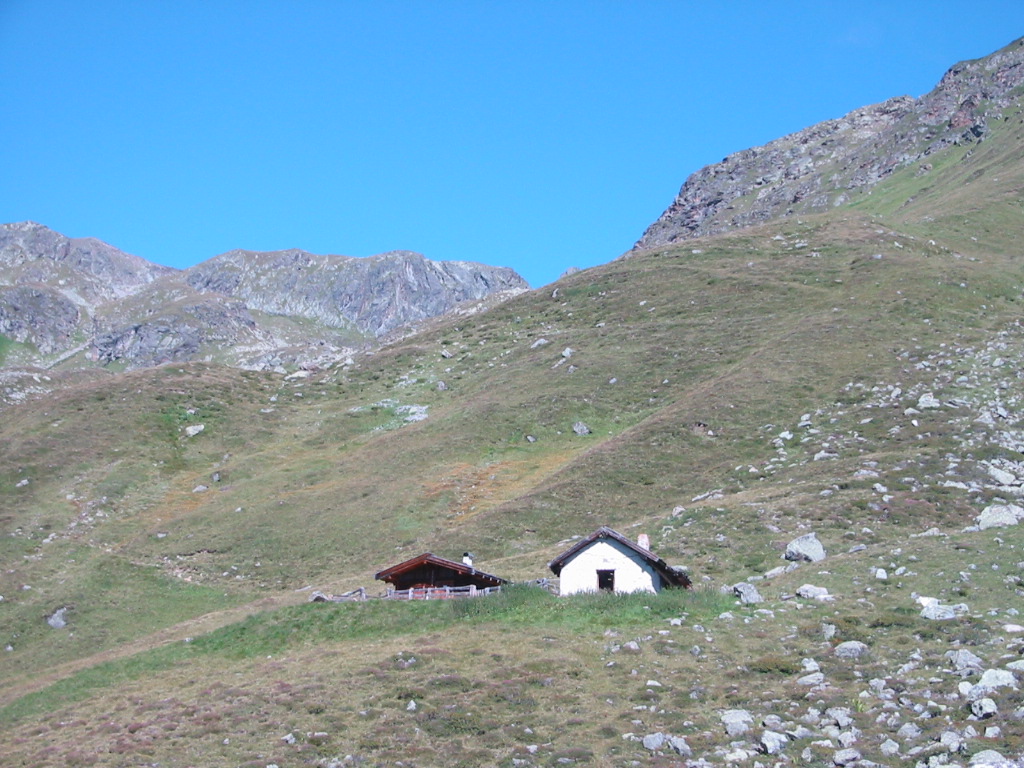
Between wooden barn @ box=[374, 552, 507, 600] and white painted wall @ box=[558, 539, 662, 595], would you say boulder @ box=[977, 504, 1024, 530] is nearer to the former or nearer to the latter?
white painted wall @ box=[558, 539, 662, 595]

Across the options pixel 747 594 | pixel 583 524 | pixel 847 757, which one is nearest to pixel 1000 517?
pixel 747 594

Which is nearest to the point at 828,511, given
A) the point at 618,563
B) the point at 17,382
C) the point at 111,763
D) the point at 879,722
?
the point at 618,563

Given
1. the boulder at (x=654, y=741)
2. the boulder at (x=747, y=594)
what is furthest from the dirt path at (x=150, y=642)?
the boulder at (x=654, y=741)

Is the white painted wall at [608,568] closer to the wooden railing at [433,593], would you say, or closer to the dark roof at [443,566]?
the wooden railing at [433,593]

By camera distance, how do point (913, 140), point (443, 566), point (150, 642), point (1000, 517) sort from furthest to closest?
point (913, 140) < point (150, 642) < point (443, 566) < point (1000, 517)

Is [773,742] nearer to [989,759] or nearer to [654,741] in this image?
[654,741]

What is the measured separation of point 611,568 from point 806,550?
7631mm

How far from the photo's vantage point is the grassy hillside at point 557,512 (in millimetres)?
22984

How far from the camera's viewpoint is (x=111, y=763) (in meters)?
22.9

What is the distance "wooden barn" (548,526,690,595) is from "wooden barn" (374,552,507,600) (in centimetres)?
376

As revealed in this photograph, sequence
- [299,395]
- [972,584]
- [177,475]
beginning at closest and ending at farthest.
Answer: [972,584]
[177,475]
[299,395]

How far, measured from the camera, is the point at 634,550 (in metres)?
34.0

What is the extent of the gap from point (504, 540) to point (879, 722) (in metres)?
31.2

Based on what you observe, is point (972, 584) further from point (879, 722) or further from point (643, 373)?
point (643, 373)
